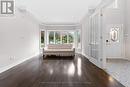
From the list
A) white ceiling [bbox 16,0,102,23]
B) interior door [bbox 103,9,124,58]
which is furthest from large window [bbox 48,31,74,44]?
white ceiling [bbox 16,0,102,23]

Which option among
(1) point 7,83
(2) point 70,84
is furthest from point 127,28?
(1) point 7,83

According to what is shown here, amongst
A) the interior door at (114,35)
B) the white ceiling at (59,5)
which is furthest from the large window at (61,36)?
the white ceiling at (59,5)

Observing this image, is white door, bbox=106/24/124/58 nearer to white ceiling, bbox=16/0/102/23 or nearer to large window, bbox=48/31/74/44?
white ceiling, bbox=16/0/102/23

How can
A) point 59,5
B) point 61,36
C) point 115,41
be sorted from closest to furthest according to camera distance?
point 59,5
point 115,41
point 61,36

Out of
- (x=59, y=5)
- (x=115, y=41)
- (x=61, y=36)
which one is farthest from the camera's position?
(x=61, y=36)

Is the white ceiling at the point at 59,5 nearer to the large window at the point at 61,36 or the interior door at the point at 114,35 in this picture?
the interior door at the point at 114,35

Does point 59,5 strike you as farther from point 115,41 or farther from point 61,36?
point 61,36

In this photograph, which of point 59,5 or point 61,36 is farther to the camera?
point 61,36

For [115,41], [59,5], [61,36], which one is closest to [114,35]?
[115,41]

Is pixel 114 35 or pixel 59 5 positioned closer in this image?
pixel 59 5

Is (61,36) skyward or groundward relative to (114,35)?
skyward

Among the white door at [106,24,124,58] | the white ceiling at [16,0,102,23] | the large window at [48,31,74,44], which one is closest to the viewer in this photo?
the white ceiling at [16,0,102,23]

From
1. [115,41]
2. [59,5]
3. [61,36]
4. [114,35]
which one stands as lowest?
[115,41]

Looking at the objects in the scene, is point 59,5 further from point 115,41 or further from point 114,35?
point 115,41
